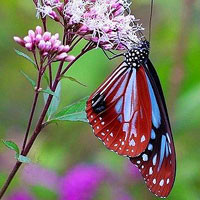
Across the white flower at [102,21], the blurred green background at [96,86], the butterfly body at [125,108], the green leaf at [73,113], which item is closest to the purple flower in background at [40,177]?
the blurred green background at [96,86]

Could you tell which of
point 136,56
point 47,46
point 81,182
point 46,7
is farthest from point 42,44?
point 81,182

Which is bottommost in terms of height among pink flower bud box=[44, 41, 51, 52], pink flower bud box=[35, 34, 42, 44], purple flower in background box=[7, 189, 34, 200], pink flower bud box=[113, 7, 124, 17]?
purple flower in background box=[7, 189, 34, 200]

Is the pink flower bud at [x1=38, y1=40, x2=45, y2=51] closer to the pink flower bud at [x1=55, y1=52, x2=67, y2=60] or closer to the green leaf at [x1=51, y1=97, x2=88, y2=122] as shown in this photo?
the pink flower bud at [x1=55, y1=52, x2=67, y2=60]

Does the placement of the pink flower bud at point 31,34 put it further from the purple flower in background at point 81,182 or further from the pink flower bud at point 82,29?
the purple flower in background at point 81,182

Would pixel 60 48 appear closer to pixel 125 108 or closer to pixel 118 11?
pixel 118 11

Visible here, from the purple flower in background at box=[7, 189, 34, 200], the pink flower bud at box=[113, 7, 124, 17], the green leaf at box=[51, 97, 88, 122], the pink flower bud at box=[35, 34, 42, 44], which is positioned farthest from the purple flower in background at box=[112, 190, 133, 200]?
the pink flower bud at box=[35, 34, 42, 44]
